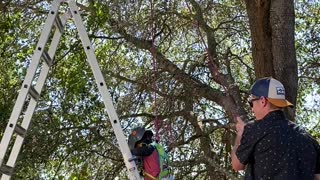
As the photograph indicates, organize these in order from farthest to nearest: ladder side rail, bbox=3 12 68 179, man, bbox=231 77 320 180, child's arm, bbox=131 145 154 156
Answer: child's arm, bbox=131 145 154 156 → ladder side rail, bbox=3 12 68 179 → man, bbox=231 77 320 180

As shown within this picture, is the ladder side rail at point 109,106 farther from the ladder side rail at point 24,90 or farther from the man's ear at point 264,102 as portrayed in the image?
the man's ear at point 264,102

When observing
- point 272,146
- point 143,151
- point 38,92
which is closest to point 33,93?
point 38,92

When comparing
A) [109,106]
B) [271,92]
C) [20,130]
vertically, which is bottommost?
[20,130]

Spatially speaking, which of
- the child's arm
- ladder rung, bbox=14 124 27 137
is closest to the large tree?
the child's arm

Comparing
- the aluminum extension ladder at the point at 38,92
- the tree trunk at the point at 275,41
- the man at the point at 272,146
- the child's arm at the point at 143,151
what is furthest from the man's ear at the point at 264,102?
the tree trunk at the point at 275,41

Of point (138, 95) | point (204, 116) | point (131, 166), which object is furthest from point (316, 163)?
point (204, 116)

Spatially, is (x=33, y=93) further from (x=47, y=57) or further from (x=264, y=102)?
(x=264, y=102)

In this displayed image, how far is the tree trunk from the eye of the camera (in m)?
7.06

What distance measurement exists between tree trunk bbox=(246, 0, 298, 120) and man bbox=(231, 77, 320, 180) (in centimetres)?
331

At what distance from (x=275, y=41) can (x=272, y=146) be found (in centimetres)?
373

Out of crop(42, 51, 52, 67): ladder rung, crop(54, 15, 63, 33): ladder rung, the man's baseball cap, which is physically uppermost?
crop(54, 15, 63, 33): ladder rung

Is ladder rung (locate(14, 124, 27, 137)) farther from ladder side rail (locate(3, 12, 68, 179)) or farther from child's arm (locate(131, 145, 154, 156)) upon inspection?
child's arm (locate(131, 145, 154, 156))

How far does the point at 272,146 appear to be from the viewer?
11.8ft

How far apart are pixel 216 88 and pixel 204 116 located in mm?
514
